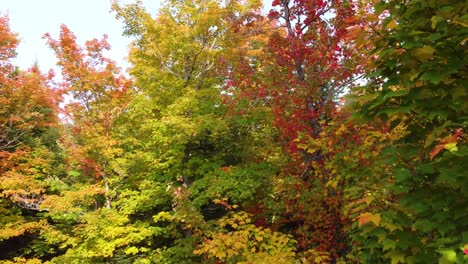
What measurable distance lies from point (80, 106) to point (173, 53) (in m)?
5.63

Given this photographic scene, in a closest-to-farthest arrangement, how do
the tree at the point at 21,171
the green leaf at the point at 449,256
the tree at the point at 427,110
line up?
1. the green leaf at the point at 449,256
2. the tree at the point at 427,110
3. the tree at the point at 21,171

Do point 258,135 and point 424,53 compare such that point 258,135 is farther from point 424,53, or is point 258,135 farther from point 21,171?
point 21,171

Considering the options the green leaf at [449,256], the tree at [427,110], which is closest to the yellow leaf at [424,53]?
the tree at [427,110]

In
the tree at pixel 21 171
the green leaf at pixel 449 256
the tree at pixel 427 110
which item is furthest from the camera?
the tree at pixel 21 171

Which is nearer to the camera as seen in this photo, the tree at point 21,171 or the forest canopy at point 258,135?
the forest canopy at point 258,135

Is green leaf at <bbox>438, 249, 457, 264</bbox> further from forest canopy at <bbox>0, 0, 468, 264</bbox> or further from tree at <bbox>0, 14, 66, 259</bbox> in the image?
tree at <bbox>0, 14, 66, 259</bbox>

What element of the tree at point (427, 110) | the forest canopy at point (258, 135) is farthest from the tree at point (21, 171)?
the tree at point (427, 110)

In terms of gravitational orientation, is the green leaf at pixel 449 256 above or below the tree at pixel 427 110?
below

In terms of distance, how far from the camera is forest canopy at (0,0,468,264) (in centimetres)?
265

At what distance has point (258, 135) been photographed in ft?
38.8

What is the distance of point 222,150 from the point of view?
38.9ft

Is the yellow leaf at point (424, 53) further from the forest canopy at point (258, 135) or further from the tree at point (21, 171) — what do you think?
the tree at point (21, 171)

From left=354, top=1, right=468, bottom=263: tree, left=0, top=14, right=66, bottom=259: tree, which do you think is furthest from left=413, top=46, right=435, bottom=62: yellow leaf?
left=0, top=14, right=66, bottom=259: tree

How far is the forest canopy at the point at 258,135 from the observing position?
265 cm
